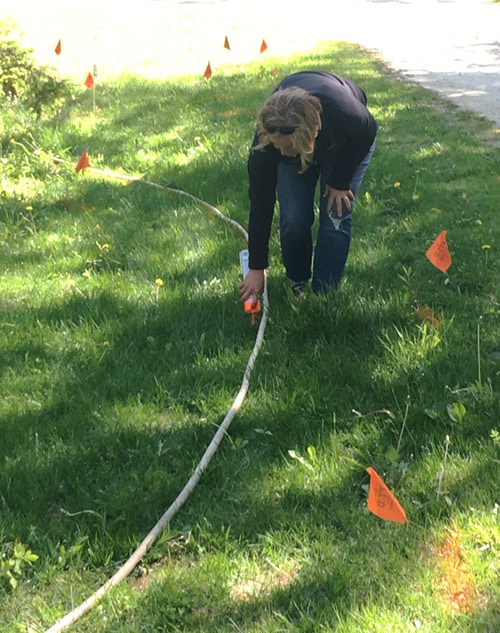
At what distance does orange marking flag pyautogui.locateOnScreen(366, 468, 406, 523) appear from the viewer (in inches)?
77.2

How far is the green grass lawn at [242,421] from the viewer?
2.18 m

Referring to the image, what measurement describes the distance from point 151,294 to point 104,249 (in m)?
0.84

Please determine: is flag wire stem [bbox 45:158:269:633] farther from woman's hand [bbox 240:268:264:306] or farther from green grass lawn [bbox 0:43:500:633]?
woman's hand [bbox 240:268:264:306]

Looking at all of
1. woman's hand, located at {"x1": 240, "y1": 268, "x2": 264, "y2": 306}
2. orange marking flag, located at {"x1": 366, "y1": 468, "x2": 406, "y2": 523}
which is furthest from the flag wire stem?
orange marking flag, located at {"x1": 366, "y1": 468, "x2": 406, "y2": 523}

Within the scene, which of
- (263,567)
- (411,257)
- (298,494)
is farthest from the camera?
(411,257)

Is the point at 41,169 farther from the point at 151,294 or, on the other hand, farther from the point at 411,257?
the point at 411,257

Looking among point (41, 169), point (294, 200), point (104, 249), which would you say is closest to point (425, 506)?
point (294, 200)

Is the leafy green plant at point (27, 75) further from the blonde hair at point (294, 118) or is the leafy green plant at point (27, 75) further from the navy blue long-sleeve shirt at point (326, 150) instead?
the blonde hair at point (294, 118)

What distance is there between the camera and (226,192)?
18.4 feet

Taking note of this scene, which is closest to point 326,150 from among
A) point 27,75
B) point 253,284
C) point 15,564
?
point 253,284

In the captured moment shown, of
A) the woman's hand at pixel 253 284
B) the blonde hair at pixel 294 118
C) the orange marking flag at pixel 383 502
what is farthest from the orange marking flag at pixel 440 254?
the orange marking flag at pixel 383 502

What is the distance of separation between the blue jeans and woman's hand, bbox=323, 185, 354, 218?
0.06 metres

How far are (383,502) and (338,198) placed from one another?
72.7 inches

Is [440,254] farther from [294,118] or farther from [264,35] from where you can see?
[264,35]
